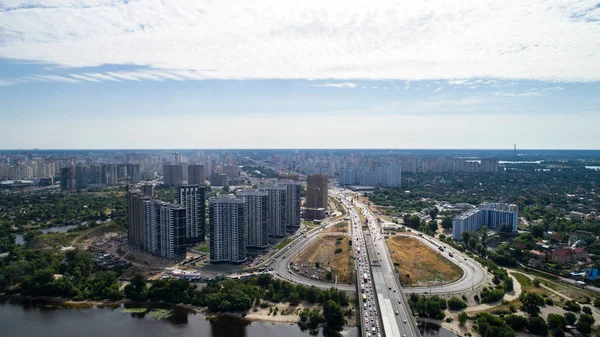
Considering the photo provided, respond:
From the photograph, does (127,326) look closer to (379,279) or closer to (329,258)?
(379,279)

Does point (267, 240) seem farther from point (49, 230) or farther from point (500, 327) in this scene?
point (49, 230)

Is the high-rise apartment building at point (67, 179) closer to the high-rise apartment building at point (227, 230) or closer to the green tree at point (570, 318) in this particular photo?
the high-rise apartment building at point (227, 230)

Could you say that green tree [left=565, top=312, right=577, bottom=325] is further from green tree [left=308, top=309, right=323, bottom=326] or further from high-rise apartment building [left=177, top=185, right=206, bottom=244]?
high-rise apartment building [left=177, top=185, right=206, bottom=244]

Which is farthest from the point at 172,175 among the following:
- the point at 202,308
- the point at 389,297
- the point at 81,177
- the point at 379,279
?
the point at 389,297

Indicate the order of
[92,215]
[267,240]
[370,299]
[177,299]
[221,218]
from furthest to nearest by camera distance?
[92,215] → [267,240] → [221,218] → [177,299] → [370,299]

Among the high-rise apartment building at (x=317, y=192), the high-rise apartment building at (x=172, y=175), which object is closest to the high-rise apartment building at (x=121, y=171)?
the high-rise apartment building at (x=172, y=175)

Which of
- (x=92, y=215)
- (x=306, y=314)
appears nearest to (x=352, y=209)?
(x=92, y=215)
